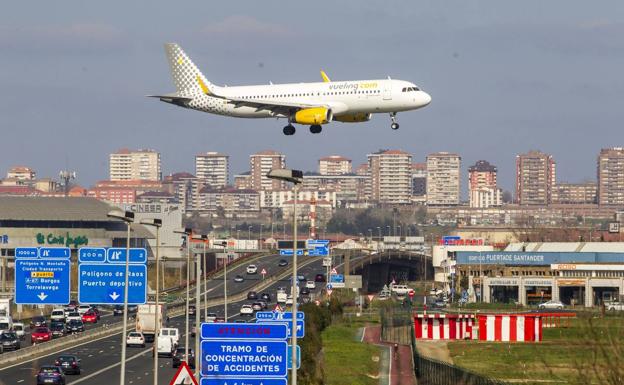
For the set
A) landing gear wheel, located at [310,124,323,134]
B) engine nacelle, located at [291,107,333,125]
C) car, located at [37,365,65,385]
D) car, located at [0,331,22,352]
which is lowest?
car, located at [0,331,22,352]

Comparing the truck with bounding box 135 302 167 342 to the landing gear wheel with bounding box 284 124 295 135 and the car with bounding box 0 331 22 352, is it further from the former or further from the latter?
the landing gear wheel with bounding box 284 124 295 135

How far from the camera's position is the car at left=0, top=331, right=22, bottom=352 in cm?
10475

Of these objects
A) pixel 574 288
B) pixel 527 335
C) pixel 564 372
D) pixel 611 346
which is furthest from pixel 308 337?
pixel 574 288

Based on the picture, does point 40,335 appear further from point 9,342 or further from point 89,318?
point 89,318

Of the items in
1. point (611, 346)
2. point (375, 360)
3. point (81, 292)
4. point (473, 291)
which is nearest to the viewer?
point (611, 346)

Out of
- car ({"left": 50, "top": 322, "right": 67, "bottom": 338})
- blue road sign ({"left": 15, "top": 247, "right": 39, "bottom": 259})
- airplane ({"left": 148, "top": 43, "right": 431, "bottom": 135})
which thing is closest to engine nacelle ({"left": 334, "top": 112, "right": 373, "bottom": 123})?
airplane ({"left": 148, "top": 43, "right": 431, "bottom": 135})

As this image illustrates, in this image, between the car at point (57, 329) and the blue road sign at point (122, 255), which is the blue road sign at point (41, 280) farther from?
the car at point (57, 329)

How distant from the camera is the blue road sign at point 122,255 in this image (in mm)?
63500

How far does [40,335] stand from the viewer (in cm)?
11575

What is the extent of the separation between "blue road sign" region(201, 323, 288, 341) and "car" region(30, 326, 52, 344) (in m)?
74.6

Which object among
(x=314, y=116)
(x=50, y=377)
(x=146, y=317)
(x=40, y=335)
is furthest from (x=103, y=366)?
(x=40, y=335)

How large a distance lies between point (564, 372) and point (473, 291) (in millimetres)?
109269

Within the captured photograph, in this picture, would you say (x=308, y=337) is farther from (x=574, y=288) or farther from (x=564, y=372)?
(x=574, y=288)

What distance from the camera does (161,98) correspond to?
354ft
